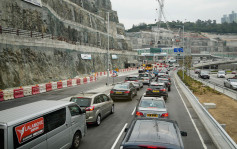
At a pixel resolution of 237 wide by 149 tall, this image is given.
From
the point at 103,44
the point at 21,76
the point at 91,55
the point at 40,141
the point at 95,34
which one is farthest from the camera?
the point at 103,44

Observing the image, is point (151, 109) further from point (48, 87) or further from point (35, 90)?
point (48, 87)

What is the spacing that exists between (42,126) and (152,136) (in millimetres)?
3104

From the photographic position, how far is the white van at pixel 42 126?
4.57 meters

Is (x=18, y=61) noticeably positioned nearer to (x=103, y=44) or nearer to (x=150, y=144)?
(x=150, y=144)

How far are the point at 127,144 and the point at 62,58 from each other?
38.2 m

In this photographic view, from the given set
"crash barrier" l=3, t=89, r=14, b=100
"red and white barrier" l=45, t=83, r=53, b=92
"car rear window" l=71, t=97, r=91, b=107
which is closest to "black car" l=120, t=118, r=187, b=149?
"car rear window" l=71, t=97, r=91, b=107

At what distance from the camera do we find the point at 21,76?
26.8m

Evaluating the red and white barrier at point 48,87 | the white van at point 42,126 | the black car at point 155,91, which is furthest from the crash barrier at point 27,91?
the white van at point 42,126

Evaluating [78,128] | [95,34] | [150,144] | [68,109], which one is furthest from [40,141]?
[95,34]

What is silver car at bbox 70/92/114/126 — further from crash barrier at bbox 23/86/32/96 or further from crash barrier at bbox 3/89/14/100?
crash barrier at bbox 23/86/32/96

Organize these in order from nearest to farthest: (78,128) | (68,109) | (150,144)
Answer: (150,144) < (68,109) < (78,128)

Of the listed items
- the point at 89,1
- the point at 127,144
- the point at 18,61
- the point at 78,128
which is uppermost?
the point at 89,1

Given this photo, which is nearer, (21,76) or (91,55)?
(21,76)

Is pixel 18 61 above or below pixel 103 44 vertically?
below
